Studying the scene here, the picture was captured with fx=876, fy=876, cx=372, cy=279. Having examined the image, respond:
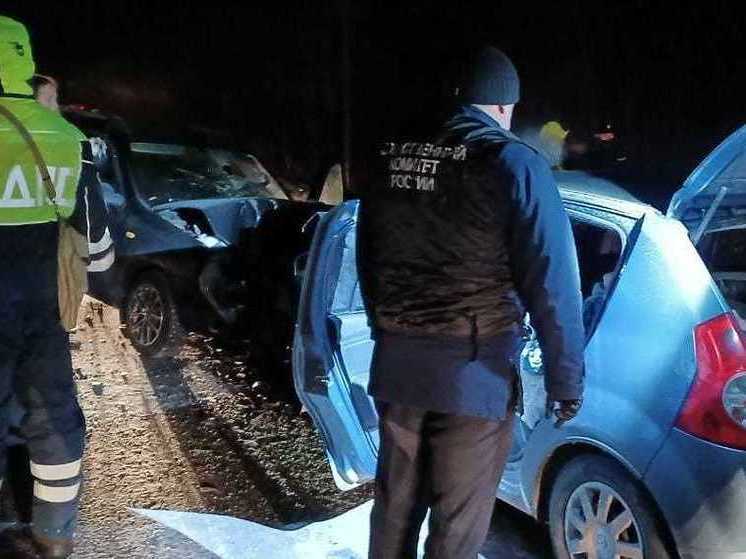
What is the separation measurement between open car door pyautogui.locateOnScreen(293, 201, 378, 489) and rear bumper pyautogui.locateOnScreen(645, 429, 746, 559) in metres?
1.25

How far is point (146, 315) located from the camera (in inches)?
232

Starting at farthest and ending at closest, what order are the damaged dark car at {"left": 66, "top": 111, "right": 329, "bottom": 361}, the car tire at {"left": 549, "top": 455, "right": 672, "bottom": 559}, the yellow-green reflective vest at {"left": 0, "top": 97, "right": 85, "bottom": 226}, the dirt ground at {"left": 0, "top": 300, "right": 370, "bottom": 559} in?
the damaged dark car at {"left": 66, "top": 111, "right": 329, "bottom": 361} < the dirt ground at {"left": 0, "top": 300, "right": 370, "bottom": 559} < the yellow-green reflective vest at {"left": 0, "top": 97, "right": 85, "bottom": 226} < the car tire at {"left": 549, "top": 455, "right": 672, "bottom": 559}

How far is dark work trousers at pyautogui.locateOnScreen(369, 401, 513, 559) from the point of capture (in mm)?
2492

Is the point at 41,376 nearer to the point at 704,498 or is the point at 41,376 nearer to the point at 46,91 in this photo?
the point at 46,91

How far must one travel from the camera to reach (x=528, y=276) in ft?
7.59

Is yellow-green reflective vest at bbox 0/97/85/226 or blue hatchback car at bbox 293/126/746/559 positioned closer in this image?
blue hatchback car at bbox 293/126/746/559

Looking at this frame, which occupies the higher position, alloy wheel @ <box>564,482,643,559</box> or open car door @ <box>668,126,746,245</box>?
open car door @ <box>668,126,746,245</box>

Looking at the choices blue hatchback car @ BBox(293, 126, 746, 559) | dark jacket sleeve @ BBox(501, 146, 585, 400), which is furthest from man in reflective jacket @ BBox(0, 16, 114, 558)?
dark jacket sleeve @ BBox(501, 146, 585, 400)

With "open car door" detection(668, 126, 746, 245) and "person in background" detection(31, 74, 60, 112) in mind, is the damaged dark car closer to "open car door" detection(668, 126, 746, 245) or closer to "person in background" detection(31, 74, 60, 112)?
"person in background" detection(31, 74, 60, 112)

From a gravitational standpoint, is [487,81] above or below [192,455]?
above

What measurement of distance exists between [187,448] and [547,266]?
107 inches

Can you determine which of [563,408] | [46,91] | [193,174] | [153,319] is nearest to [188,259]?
[153,319]

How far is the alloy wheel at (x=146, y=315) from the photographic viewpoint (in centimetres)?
580

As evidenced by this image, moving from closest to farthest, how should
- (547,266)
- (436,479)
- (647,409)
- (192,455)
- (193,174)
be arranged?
(547,266), (436,479), (647,409), (192,455), (193,174)
